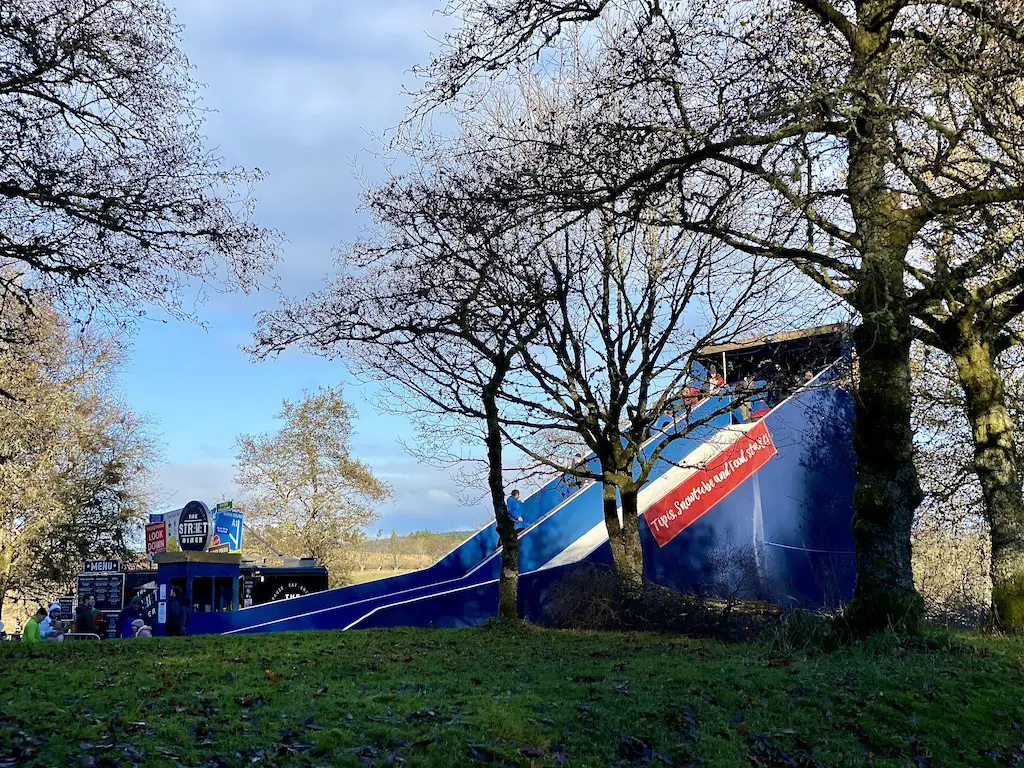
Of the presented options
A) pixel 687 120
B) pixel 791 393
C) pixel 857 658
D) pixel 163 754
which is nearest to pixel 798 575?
pixel 791 393

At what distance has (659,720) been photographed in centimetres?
728

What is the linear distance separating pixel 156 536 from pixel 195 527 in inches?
120

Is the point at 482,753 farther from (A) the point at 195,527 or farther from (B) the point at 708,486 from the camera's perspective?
(A) the point at 195,527

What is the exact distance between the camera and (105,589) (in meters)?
26.5

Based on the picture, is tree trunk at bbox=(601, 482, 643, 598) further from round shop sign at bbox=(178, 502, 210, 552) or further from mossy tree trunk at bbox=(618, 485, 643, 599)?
round shop sign at bbox=(178, 502, 210, 552)

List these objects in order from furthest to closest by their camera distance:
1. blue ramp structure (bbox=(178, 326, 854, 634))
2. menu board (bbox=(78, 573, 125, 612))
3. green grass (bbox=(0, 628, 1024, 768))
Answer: menu board (bbox=(78, 573, 125, 612)) < blue ramp structure (bbox=(178, 326, 854, 634)) < green grass (bbox=(0, 628, 1024, 768))

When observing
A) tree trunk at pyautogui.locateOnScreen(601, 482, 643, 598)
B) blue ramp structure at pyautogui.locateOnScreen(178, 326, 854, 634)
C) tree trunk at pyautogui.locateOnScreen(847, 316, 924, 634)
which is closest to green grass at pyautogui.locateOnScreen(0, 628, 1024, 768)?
tree trunk at pyautogui.locateOnScreen(847, 316, 924, 634)

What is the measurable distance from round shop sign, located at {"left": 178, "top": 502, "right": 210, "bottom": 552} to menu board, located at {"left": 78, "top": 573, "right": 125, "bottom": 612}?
12.9 feet

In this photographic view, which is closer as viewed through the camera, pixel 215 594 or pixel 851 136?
pixel 851 136

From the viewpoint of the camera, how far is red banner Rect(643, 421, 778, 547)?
21359 millimetres

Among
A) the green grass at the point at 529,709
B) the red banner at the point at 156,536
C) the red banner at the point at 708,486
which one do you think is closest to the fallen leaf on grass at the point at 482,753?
the green grass at the point at 529,709

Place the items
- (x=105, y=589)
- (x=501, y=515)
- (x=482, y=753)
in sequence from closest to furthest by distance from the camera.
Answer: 1. (x=482, y=753)
2. (x=501, y=515)
3. (x=105, y=589)

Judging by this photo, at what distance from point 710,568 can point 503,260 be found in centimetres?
951

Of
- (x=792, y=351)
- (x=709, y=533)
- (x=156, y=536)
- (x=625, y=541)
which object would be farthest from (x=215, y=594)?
(x=792, y=351)
